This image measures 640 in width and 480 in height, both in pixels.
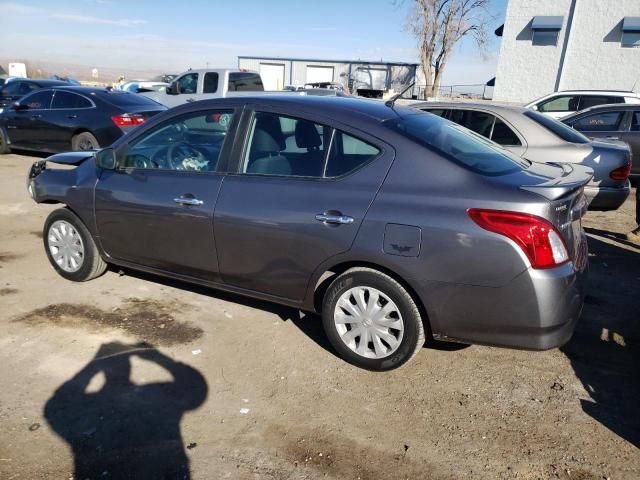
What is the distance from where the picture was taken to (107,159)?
4074 mm

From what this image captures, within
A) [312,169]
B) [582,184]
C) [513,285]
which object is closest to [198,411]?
[312,169]

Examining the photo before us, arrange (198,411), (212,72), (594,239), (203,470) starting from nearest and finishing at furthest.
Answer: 1. (203,470)
2. (198,411)
3. (594,239)
4. (212,72)

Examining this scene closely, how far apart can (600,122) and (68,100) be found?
10067 mm

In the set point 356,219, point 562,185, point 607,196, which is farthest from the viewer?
point 607,196

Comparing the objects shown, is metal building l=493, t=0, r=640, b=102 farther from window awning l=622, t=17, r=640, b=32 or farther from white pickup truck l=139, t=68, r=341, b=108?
white pickup truck l=139, t=68, r=341, b=108

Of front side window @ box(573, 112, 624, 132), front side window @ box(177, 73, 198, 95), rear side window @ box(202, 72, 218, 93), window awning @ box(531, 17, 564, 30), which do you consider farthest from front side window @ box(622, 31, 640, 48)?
front side window @ box(177, 73, 198, 95)

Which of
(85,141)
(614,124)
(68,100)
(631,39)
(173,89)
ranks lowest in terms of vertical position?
(85,141)

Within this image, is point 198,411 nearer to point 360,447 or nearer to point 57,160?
point 360,447

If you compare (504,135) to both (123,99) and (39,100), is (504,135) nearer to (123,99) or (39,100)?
(123,99)

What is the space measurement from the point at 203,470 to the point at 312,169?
1884 mm

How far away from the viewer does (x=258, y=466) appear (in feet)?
8.23

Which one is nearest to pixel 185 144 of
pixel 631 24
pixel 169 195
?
pixel 169 195

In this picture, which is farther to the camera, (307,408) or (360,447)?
(307,408)

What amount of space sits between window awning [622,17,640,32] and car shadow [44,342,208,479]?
2636 centimetres
